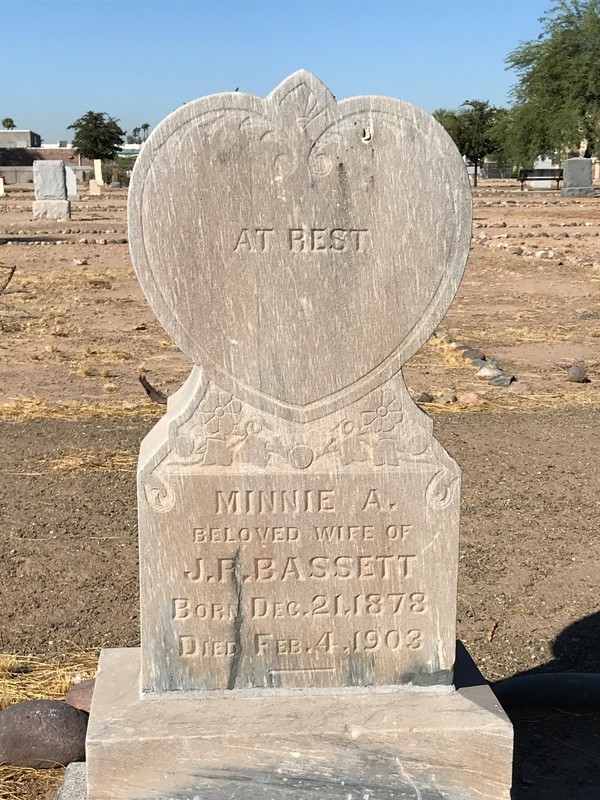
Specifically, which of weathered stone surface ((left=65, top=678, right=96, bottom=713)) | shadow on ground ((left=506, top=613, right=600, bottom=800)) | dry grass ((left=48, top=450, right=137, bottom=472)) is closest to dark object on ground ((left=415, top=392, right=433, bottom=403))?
dry grass ((left=48, top=450, right=137, bottom=472))

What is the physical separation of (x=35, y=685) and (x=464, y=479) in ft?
10.7

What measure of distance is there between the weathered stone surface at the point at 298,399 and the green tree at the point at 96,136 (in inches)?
2668

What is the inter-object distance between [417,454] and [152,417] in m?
5.06

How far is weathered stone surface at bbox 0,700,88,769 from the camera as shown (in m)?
3.49

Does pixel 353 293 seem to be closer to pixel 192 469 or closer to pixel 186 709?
pixel 192 469

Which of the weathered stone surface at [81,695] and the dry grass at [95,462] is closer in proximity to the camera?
the weathered stone surface at [81,695]

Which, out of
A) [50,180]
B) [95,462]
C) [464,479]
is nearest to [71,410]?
[95,462]

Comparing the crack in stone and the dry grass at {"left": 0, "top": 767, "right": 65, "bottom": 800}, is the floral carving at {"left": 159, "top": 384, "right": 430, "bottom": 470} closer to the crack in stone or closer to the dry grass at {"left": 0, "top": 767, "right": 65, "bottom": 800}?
the crack in stone

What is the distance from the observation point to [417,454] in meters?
2.91

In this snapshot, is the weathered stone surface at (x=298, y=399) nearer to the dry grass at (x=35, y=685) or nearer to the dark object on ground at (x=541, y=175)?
the dry grass at (x=35, y=685)

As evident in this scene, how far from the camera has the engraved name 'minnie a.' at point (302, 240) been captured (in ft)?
9.11

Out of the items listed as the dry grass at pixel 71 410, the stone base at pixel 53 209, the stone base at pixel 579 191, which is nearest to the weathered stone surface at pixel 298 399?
the dry grass at pixel 71 410

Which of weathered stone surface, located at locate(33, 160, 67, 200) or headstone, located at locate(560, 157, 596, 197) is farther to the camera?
headstone, located at locate(560, 157, 596, 197)

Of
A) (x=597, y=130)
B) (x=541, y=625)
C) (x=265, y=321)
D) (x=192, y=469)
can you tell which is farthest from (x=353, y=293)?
(x=597, y=130)
